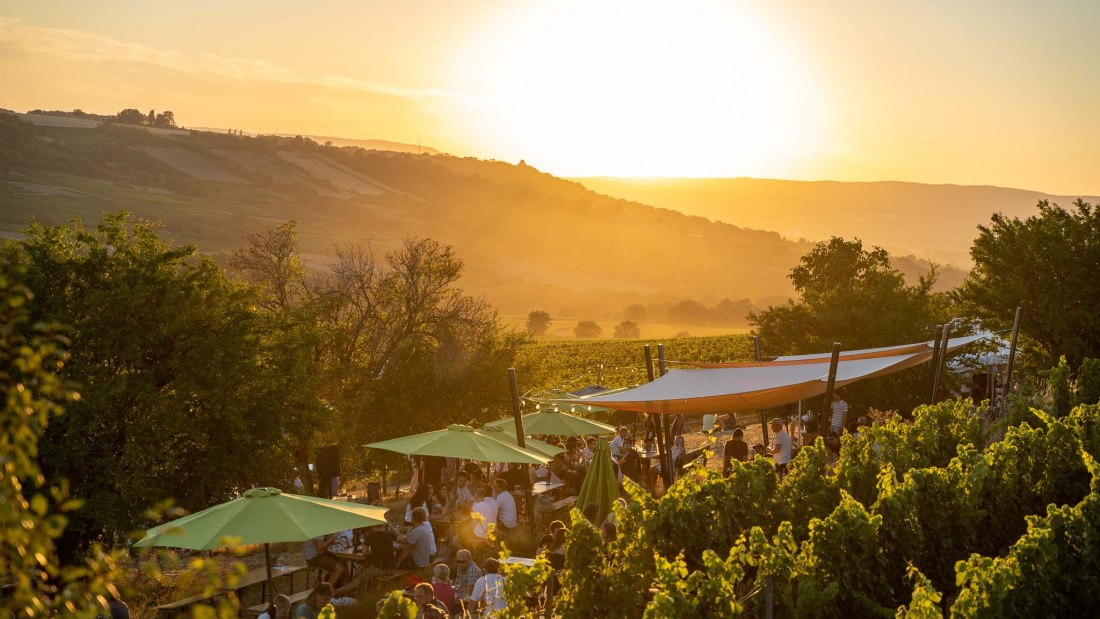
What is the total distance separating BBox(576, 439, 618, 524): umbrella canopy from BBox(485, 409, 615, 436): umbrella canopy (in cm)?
394

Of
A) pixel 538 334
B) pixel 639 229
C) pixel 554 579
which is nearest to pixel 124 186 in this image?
pixel 538 334

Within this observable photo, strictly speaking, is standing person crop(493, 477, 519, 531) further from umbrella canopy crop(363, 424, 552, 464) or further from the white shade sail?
the white shade sail

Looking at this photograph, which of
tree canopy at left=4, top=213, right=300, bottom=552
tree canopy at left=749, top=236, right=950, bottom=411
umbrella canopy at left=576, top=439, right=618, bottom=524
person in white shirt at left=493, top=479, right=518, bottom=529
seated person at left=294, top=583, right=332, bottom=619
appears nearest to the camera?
seated person at left=294, top=583, right=332, bottom=619

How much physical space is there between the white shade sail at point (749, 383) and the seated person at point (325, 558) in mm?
3686

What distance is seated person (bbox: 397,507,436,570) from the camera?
38.8ft

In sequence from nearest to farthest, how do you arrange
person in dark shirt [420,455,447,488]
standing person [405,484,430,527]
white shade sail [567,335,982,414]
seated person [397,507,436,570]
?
seated person [397,507,436,570], white shade sail [567,335,982,414], standing person [405,484,430,527], person in dark shirt [420,455,447,488]

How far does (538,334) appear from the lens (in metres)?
103

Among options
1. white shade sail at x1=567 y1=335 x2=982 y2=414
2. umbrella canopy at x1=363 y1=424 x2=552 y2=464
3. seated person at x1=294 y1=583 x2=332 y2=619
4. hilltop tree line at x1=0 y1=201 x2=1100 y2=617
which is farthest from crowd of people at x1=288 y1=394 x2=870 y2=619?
hilltop tree line at x1=0 y1=201 x2=1100 y2=617

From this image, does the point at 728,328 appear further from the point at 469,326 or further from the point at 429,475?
the point at 429,475

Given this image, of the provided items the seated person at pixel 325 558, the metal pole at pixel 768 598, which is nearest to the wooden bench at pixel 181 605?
the seated person at pixel 325 558

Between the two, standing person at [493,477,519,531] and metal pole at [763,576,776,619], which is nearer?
metal pole at [763,576,776,619]

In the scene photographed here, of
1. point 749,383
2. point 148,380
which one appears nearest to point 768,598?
point 749,383

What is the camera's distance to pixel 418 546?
38.8ft

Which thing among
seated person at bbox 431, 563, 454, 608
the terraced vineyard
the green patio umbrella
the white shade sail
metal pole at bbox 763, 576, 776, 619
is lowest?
the terraced vineyard
